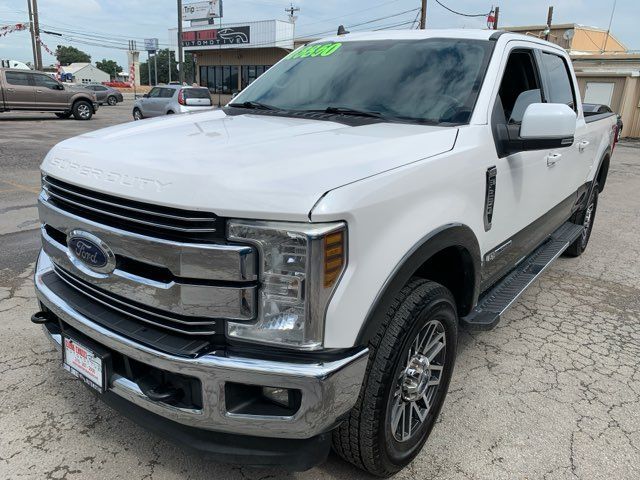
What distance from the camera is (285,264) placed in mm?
1713

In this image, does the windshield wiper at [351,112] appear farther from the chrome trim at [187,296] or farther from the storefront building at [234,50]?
the storefront building at [234,50]

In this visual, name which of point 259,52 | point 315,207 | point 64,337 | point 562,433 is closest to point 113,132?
point 64,337

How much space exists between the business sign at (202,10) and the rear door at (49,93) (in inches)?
1060

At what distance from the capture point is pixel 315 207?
5.51 feet

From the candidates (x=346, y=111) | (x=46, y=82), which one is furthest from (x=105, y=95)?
(x=346, y=111)

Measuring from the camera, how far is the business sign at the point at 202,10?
43672mm

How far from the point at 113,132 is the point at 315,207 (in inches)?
53.6

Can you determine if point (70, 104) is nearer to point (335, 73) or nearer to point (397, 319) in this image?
point (335, 73)

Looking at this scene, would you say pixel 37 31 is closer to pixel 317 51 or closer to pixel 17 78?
pixel 17 78

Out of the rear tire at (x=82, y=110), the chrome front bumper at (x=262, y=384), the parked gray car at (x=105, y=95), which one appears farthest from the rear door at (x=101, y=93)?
the chrome front bumper at (x=262, y=384)

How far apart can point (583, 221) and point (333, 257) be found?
4.52 metres

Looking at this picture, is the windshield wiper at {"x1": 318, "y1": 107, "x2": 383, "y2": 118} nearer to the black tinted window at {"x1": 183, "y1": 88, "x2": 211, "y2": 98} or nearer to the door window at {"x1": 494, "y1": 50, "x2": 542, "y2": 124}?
the door window at {"x1": 494, "y1": 50, "x2": 542, "y2": 124}

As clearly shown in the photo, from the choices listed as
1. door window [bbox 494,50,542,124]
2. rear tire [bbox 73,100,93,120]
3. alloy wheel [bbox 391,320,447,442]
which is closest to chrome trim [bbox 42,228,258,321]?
alloy wheel [bbox 391,320,447,442]

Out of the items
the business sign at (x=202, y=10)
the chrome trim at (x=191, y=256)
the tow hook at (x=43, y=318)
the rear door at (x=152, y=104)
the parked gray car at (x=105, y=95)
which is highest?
the business sign at (x=202, y=10)
